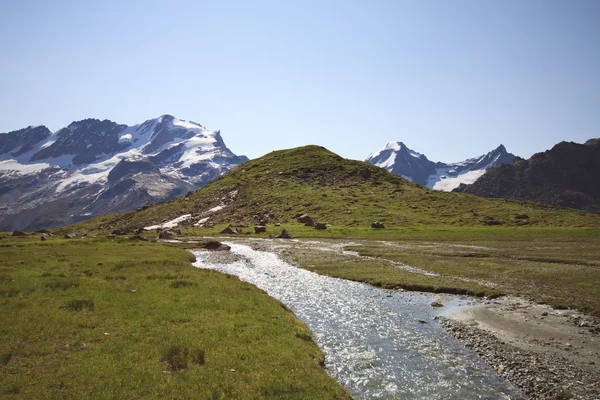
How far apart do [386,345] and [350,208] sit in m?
125

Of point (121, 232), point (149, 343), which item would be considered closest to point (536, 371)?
point (149, 343)

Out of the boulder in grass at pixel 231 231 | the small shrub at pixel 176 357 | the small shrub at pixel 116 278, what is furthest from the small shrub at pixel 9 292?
the boulder in grass at pixel 231 231

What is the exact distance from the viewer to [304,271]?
60.2m

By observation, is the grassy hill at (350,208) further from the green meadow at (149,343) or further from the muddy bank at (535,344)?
the green meadow at (149,343)

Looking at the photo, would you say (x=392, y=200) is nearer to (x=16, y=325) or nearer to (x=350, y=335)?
(x=350, y=335)

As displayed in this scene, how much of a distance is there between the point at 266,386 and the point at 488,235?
9906 centimetres

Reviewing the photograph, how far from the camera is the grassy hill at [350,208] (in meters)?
130

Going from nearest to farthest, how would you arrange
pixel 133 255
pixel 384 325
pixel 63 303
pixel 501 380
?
pixel 501 380, pixel 63 303, pixel 384 325, pixel 133 255

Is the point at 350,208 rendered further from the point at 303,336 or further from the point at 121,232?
the point at 303,336

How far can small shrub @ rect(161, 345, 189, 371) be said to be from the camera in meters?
20.1

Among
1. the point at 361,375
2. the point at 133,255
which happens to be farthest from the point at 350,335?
the point at 133,255

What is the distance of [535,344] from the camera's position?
27.6 metres

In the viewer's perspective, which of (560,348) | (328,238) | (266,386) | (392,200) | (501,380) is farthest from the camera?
(392,200)

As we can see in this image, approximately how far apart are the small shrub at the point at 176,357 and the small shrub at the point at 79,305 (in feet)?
36.4
